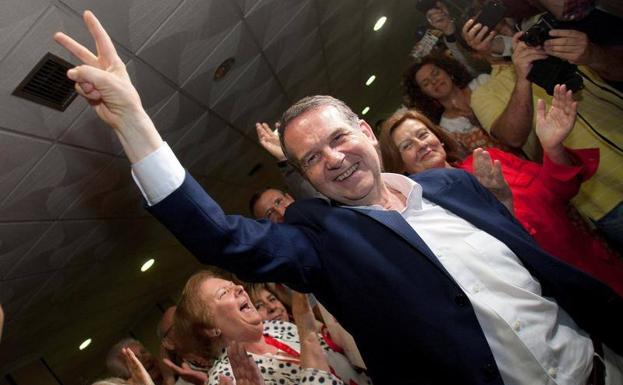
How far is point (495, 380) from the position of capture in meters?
1.16

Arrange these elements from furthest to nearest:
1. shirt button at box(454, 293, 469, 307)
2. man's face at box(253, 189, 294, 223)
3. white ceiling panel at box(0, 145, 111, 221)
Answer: man's face at box(253, 189, 294, 223), white ceiling panel at box(0, 145, 111, 221), shirt button at box(454, 293, 469, 307)

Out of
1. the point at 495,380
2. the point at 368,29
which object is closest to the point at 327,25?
the point at 368,29

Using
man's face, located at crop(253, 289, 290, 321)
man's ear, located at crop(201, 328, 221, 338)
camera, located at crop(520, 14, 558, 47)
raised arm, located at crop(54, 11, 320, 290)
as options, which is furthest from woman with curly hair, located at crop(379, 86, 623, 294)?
man's face, located at crop(253, 289, 290, 321)

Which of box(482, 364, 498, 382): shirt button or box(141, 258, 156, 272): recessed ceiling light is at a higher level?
box(141, 258, 156, 272): recessed ceiling light

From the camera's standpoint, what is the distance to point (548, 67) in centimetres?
198

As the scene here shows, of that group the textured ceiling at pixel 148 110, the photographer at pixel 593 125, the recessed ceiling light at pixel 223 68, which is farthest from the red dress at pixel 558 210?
the recessed ceiling light at pixel 223 68

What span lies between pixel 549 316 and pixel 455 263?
35 cm

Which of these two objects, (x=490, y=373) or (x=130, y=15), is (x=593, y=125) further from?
(x=130, y=15)

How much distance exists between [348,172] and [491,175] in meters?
0.64

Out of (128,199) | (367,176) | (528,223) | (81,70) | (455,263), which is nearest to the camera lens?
(81,70)

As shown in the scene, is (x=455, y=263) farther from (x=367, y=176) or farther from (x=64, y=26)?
(x=64, y=26)

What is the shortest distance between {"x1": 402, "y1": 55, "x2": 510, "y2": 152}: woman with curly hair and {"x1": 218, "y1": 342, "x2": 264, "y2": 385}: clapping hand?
1903 mm

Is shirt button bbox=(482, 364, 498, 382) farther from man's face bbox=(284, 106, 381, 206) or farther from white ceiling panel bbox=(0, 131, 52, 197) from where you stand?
white ceiling panel bbox=(0, 131, 52, 197)

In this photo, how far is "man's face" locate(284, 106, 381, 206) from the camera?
139 centimetres
